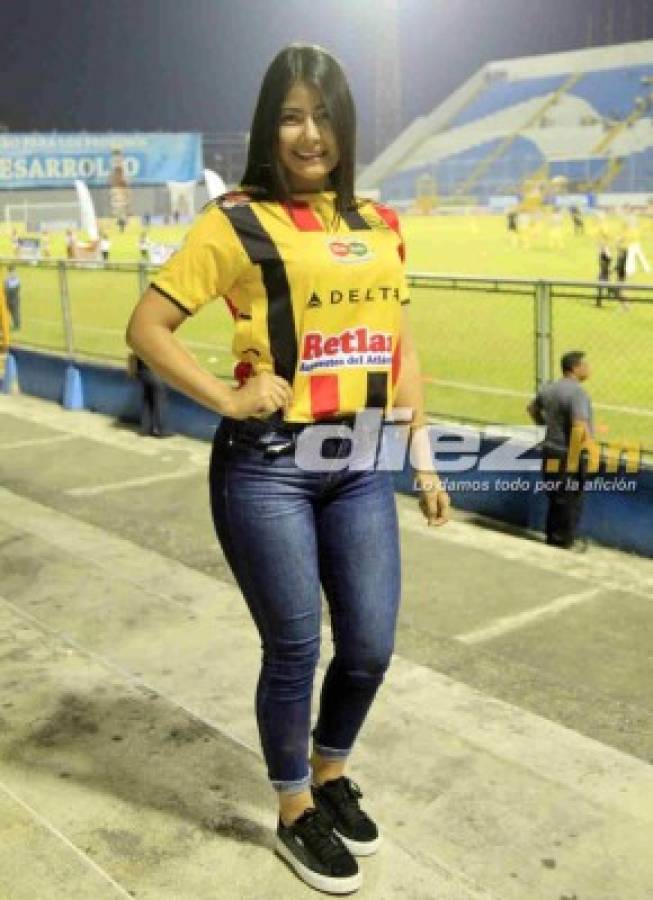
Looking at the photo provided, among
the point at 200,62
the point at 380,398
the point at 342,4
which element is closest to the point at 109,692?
the point at 380,398

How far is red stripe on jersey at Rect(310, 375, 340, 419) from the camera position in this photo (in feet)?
7.81

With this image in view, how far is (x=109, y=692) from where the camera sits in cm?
379

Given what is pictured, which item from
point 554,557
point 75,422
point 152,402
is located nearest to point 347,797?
point 554,557

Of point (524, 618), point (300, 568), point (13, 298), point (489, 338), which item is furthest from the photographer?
point (13, 298)

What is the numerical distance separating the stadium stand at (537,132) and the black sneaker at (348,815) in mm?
60536

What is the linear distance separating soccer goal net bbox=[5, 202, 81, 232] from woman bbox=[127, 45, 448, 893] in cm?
5357

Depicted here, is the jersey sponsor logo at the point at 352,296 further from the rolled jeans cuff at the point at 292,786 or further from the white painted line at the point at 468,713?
the white painted line at the point at 468,713

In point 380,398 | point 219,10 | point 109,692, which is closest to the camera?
point 380,398

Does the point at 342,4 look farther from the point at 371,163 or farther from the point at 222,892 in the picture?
the point at 222,892

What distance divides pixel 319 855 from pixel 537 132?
7049 centimetres

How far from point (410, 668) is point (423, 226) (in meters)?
48.3

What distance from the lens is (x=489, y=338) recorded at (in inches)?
531

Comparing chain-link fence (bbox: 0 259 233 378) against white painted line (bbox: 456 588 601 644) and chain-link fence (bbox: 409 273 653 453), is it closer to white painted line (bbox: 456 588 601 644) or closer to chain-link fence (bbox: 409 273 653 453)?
chain-link fence (bbox: 409 273 653 453)

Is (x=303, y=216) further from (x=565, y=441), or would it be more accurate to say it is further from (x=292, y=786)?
(x=565, y=441)
